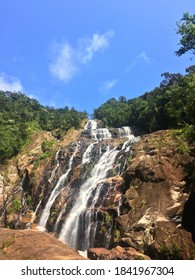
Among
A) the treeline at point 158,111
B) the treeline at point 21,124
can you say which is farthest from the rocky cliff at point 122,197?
the treeline at point 21,124

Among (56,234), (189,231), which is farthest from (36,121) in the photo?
(189,231)

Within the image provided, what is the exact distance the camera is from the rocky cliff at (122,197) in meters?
17.3

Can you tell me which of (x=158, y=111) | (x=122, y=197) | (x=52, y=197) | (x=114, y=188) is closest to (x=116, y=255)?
(x=122, y=197)

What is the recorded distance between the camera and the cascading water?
23.6 meters

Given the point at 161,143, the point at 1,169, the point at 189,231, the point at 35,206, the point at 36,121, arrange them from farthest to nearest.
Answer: the point at 36,121, the point at 1,169, the point at 35,206, the point at 161,143, the point at 189,231

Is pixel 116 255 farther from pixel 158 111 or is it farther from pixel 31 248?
pixel 158 111

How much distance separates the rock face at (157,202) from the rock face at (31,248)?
6924 millimetres

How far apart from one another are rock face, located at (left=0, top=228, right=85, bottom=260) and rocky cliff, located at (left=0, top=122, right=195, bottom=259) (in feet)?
13.5

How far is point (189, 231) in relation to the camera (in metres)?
16.7

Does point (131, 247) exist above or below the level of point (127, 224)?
below

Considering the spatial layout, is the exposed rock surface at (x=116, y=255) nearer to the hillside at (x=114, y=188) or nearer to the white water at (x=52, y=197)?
the hillside at (x=114, y=188)

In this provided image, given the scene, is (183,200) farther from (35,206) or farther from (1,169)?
(1,169)

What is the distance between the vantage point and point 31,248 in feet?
37.8
